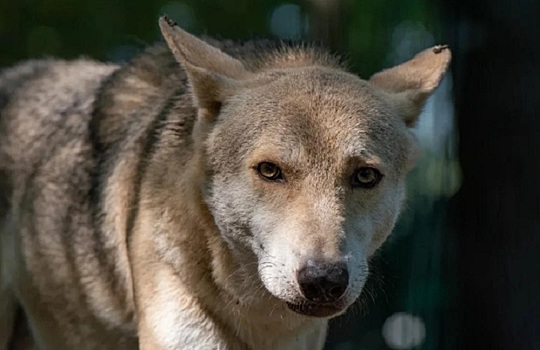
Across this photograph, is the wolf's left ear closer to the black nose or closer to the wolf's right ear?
the wolf's right ear

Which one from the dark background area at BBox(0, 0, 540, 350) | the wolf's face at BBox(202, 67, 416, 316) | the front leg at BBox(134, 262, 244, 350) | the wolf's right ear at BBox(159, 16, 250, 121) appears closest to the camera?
the wolf's face at BBox(202, 67, 416, 316)

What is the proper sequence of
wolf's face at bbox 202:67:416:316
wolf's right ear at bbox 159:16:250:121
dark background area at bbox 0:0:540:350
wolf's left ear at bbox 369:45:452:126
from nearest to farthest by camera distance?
1. wolf's face at bbox 202:67:416:316
2. wolf's right ear at bbox 159:16:250:121
3. wolf's left ear at bbox 369:45:452:126
4. dark background area at bbox 0:0:540:350

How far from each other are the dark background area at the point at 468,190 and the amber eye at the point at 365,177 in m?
2.48

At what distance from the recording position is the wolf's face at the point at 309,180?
3254mm

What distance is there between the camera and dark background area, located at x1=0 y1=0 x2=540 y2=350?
6359 mm

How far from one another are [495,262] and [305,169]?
3.45 m

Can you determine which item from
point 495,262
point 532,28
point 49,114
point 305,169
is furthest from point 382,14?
point 305,169

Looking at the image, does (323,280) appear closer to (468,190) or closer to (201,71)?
(201,71)

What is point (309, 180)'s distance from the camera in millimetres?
3398

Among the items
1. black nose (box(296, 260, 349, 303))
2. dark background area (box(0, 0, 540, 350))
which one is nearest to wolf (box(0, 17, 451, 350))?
black nose (box(296, 260, 349, 303))

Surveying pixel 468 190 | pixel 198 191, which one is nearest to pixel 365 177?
pixel 198 191

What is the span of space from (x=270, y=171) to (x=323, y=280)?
0.50 metres

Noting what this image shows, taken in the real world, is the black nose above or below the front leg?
above

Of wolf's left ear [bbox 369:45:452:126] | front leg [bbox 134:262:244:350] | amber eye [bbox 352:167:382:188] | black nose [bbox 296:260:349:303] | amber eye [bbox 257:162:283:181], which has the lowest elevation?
front leg [bbox 134:262:244:350]
